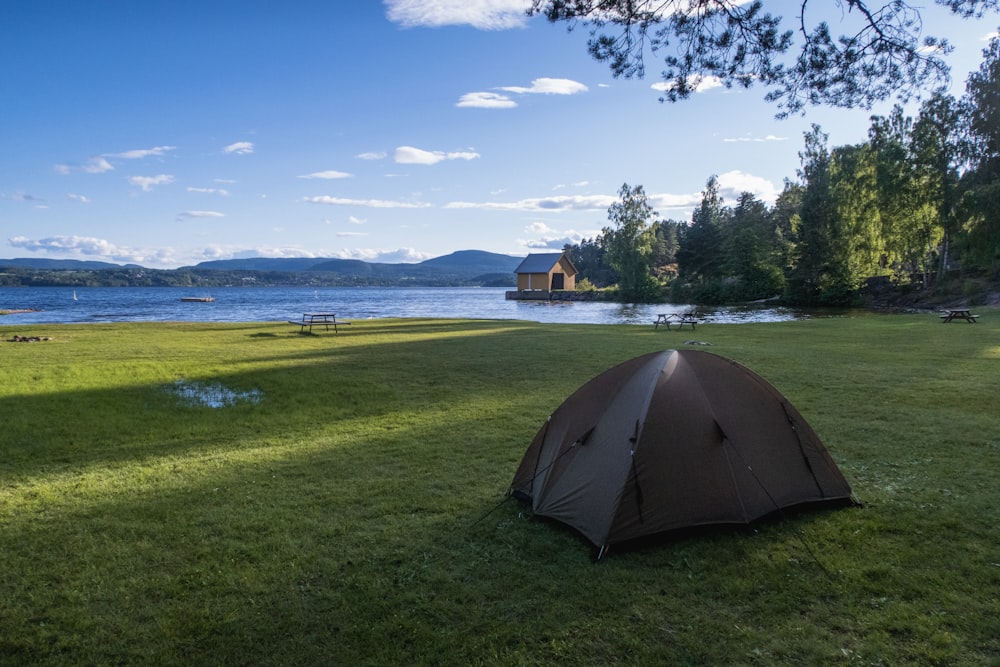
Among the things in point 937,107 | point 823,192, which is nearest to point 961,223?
point 937,107

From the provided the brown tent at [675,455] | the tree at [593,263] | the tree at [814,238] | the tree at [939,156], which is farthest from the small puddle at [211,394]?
the tree at [593,263]

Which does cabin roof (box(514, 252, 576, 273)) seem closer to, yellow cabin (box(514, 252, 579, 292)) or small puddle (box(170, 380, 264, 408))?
yellow cabin (box(514, 252, 579, 292))

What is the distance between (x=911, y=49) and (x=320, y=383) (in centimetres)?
1318

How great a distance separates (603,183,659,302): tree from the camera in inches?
3228

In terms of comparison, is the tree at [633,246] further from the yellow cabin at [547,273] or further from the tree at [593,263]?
the tree at [593,263]

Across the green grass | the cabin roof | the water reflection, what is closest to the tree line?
the water reflection

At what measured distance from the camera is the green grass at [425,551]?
4188 millimetres

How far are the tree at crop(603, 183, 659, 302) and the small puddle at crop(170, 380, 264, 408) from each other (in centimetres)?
7290

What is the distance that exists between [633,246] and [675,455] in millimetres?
80605

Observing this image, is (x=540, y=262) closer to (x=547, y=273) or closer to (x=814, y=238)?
(x=547, y=273)

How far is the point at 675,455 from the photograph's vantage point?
18.6 ft

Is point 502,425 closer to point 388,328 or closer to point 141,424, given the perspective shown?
point 141,424

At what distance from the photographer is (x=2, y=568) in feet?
17.4

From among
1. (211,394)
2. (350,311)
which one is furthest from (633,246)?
(211,394)
